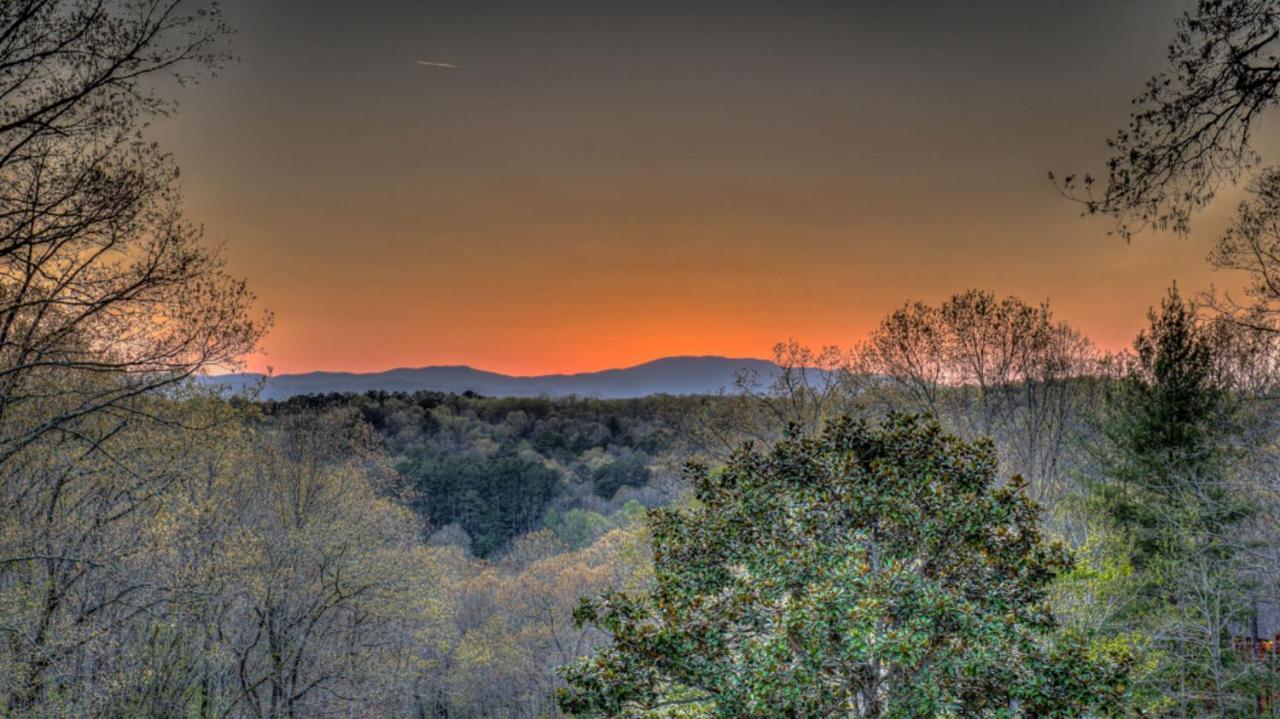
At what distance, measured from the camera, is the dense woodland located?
6.30 metres

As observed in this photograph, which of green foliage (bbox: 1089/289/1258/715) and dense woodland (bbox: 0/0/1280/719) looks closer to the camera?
dense woodland (bbox: 0/0/1280/719)

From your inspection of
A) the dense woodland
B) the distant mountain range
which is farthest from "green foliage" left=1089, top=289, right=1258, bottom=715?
the distant mountain range

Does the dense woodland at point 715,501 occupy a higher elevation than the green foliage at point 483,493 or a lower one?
higher

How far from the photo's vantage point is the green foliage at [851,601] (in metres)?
6.10

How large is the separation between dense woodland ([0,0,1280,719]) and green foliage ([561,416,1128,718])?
0.11 ft

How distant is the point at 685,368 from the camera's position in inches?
7702

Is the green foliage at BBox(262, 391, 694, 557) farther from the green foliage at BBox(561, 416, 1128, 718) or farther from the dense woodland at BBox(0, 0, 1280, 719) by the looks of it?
the green foliage at BBox(561, 416, 1128, 718)

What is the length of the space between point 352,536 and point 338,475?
584 centimetres

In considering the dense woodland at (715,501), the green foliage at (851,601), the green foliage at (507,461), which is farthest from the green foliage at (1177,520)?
the green foliage at (507,461)

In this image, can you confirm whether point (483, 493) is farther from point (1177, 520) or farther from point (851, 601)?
point (851, 601)

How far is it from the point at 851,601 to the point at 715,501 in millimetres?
2442

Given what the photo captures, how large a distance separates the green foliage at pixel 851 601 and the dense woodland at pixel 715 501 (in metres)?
0.03

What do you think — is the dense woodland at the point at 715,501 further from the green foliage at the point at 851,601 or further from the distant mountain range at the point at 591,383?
the distant mountain range at the point at 591,383

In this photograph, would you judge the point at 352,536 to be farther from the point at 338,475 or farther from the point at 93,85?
the point at 93,85
